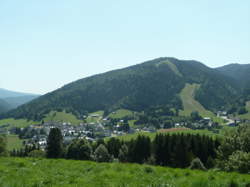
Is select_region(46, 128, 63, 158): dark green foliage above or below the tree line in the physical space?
Result: above

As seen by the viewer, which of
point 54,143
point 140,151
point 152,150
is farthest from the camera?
point 140,151

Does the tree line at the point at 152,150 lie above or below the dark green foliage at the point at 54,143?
below

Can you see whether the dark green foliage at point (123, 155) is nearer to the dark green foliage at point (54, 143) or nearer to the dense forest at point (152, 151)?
the dense forest at point (152, 151)

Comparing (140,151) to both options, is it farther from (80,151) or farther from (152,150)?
(80,151)

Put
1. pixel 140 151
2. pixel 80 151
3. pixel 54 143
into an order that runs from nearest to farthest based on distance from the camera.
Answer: pixel 54 143
pixel 80 151
pixel 140 151

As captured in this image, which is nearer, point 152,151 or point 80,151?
point 80,151

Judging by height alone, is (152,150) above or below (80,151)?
below

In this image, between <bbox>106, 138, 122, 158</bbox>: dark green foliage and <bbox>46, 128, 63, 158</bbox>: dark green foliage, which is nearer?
<bbox>46, 128, 63, 158</bbox>: dark green foliage

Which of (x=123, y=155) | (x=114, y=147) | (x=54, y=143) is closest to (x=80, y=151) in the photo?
(x=54, y=143)

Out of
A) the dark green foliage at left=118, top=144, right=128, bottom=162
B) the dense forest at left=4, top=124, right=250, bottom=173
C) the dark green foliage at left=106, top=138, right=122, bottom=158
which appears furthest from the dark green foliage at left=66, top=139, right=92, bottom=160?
the dark green foliage at left=106, top=138, right=122, bottom=158

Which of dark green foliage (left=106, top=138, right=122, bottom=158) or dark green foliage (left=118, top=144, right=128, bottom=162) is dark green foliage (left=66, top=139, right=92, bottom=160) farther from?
dark green foliage (left=106, top=138, right=122, bottom=158)

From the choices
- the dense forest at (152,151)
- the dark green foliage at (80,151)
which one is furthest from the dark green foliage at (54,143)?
the dark green foliage at (80,151)

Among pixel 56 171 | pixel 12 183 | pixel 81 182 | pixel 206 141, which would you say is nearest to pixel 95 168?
pixel 56 171

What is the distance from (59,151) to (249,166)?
60.0 m
